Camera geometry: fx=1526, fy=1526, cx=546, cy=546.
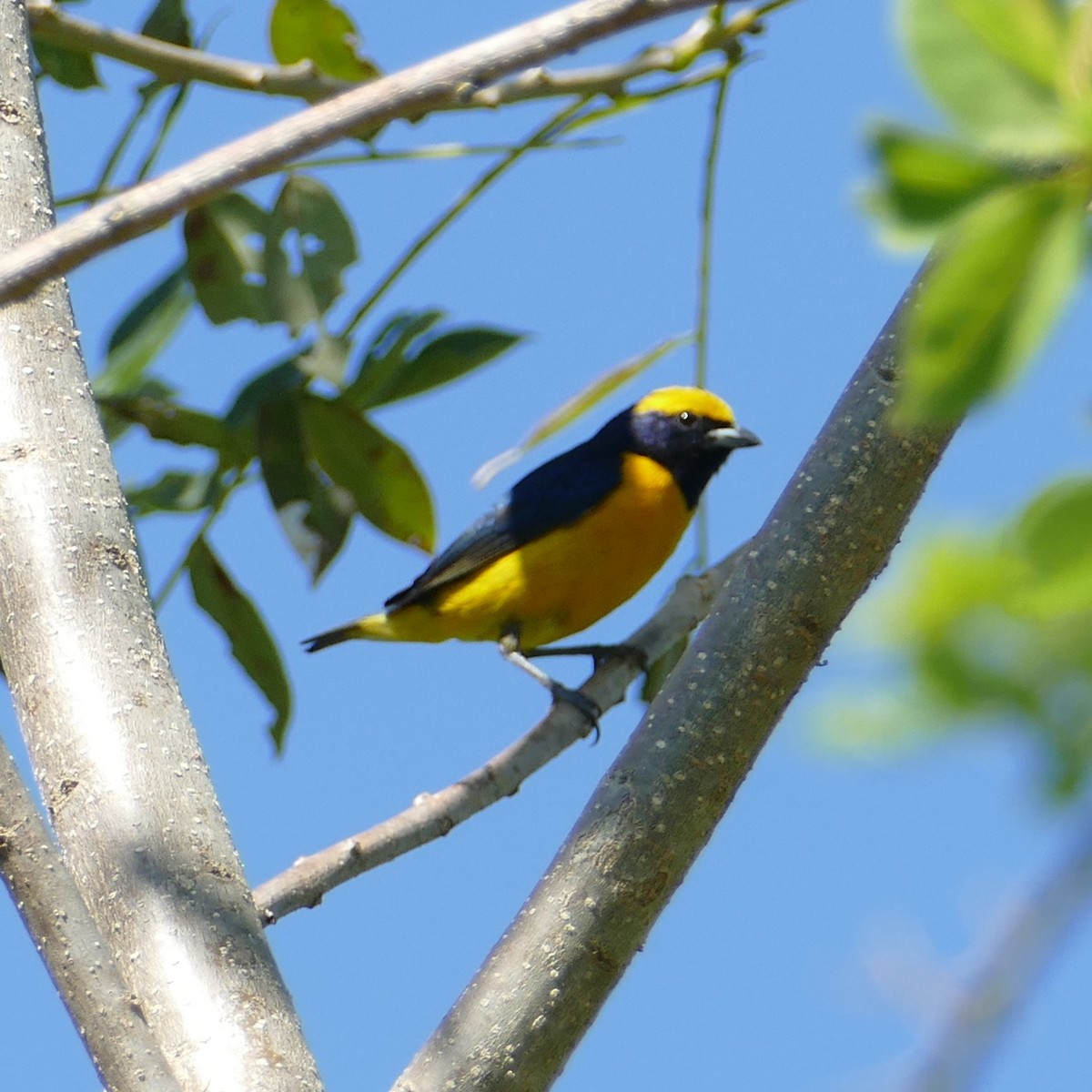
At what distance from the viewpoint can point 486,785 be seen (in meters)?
3.09

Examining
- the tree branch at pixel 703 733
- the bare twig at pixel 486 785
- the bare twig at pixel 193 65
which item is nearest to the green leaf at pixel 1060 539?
the tree branch at pixel 703 733

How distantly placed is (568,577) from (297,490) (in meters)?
2.08

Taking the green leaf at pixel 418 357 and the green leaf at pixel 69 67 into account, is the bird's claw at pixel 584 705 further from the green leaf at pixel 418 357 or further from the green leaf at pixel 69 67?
the green leaf at pixel 69 67

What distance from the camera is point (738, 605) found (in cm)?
231

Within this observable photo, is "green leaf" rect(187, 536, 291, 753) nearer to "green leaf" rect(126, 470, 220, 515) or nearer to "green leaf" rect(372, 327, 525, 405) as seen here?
"green leaf" rect(126, 470, 220, 515)

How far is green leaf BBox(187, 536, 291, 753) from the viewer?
3.73 metres

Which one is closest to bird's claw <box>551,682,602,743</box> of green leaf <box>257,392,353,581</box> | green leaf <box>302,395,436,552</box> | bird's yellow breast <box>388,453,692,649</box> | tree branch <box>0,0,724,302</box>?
green leaf <box>302,395,436,552</box>

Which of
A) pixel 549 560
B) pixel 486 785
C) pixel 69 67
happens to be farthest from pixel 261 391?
pixel 549 560

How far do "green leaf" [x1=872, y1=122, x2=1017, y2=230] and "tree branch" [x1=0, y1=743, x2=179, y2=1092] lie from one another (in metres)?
1.66

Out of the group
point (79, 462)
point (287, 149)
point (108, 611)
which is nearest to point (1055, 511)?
point (287, 149)

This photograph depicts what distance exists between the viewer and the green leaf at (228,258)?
3891 millimetres

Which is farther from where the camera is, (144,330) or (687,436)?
(687,436)

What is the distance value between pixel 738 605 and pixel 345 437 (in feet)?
5.69

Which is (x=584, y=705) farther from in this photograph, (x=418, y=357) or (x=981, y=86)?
(x=981, y=86)
